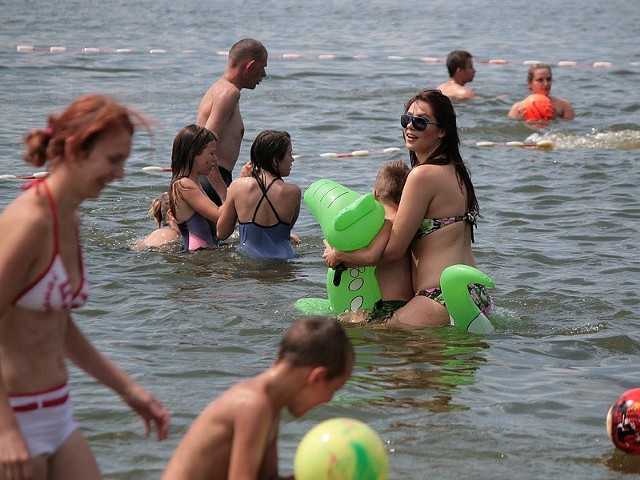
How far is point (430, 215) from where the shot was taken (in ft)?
22.2

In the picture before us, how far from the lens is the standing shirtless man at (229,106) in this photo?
9.47 m

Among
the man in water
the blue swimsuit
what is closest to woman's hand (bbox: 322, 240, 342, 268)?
the blue swimsuit

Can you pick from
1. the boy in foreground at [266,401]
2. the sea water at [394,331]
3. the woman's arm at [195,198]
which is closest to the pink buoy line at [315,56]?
the sea water at [394,331]

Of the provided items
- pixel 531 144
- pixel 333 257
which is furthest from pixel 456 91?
pixel 333 257

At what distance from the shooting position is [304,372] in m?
3.53

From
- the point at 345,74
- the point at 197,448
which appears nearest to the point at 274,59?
the point at 345,74

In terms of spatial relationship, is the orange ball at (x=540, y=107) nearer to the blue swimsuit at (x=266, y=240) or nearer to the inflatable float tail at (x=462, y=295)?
the blue swimsuit at (x=266, y=240)

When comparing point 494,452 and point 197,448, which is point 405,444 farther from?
point 197,448

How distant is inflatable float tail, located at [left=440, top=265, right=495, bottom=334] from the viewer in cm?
650

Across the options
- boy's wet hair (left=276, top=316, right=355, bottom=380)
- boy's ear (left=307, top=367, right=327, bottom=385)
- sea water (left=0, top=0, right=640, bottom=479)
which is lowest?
sea water (left=0, top=0, right=640, bottom=479)

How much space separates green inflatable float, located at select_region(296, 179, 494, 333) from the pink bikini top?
328cm

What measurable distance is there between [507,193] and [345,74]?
9909 millimetres

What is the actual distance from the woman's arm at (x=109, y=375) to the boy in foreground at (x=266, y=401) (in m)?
0.23

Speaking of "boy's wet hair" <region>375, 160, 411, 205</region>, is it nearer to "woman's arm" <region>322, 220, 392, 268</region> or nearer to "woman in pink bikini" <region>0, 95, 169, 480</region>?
"woman's arm" <region>322, 220, 392, 268</region>
